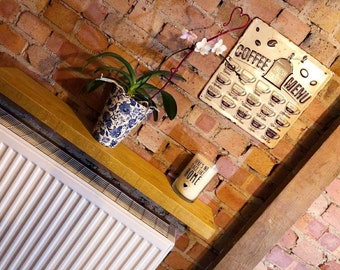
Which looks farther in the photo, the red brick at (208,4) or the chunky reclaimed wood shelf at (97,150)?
the red brick at (208,4)

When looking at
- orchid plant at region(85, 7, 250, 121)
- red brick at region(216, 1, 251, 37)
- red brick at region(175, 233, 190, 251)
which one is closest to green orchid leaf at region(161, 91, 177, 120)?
orchid plant at region(85, 7, 250, 121)

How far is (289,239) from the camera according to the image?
4.89ft

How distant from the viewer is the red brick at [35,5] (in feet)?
4.48

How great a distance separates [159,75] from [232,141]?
380mm

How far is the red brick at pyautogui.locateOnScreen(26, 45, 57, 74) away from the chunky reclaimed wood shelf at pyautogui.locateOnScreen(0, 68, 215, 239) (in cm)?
11

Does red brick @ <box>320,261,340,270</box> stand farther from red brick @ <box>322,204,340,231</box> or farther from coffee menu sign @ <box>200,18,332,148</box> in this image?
coffee menu sign @ <box>200,18,332,148</box>

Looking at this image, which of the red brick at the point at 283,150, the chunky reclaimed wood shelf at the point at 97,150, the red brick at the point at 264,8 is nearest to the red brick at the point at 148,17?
the red brick at the point at 264,8

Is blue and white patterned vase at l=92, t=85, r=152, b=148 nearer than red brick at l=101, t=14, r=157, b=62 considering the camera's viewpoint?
Yes

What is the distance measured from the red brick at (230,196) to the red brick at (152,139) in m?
0.29

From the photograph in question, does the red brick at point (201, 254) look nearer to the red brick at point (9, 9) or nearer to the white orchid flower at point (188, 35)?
the white orchid flower at point (188, 35)

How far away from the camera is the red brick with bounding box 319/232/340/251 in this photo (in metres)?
1.46

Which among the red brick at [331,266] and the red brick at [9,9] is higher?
the red brick at [9,9]

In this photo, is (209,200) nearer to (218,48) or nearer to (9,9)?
(218,48)

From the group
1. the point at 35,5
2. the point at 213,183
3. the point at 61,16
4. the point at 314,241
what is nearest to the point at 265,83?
the point at 213,183
